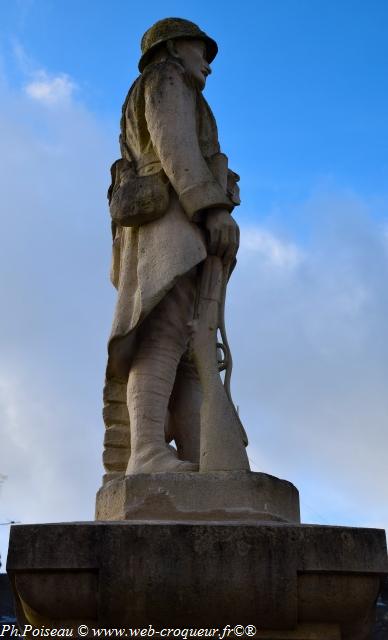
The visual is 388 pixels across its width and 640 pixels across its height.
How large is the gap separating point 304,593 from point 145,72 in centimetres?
355

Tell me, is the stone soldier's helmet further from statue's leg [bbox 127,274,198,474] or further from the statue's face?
statue's leg [bbox 127,274,198,474]

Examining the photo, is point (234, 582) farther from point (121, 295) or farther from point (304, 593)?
point (121, 295)

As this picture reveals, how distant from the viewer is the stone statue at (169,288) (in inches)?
192

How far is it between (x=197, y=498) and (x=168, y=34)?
129 inches

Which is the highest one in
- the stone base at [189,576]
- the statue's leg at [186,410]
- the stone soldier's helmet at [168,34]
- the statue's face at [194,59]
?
the stone soldier's helmet at [168,34]

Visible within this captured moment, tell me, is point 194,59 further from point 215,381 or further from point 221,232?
point 215,381

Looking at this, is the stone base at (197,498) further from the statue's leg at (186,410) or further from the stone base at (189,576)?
the statue's leg at (186,410)

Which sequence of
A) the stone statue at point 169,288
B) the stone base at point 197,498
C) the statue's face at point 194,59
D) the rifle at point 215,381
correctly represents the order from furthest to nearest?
1. the statue's face at point 194,59
2. the stone statue at point 169,288
3. the rifle at point 215,381
4. the stone base at point 197,498

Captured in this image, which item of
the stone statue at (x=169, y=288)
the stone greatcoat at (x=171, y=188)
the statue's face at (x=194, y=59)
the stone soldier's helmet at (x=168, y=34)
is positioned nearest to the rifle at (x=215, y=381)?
the stone statue at (x=169, y=288)

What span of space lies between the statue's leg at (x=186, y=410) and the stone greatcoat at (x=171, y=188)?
0.42 m

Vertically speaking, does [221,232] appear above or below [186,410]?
above

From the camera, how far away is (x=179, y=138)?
5.30m

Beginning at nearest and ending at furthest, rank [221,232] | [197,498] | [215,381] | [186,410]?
[197,498], [215,381], [221,232], [186,410]

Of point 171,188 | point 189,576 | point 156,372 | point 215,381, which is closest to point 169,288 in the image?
point 156,372
